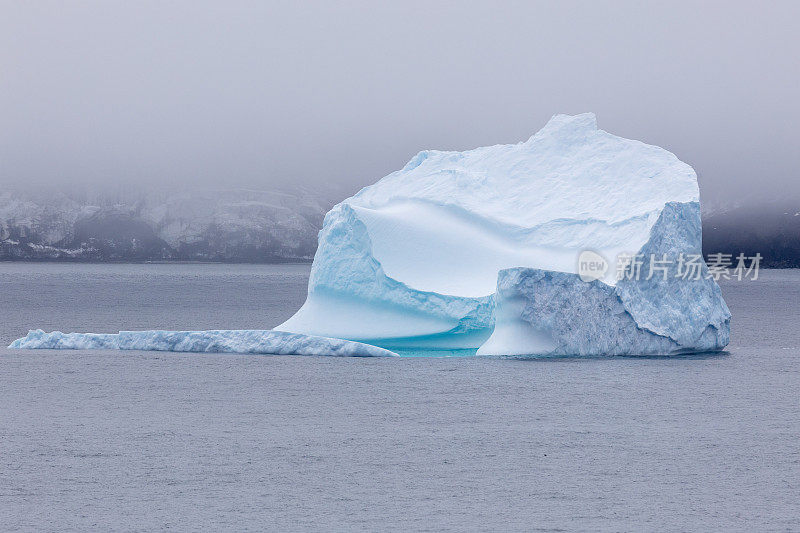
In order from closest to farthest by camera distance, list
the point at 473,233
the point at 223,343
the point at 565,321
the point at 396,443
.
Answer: the point at 396,443 < the point at 565,321 < the point at 223,343 < the point at 473,233

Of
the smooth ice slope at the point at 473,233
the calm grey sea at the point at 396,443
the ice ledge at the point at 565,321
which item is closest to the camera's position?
the calm grey sea at the point at 396,443

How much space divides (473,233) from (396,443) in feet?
33.6

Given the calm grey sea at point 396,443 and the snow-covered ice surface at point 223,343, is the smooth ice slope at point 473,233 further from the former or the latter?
the calm grey sea at point 396,443

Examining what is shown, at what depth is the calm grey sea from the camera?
10594 mm

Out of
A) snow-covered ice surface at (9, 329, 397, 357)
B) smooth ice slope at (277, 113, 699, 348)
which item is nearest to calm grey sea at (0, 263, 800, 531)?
snow-covered ice surface at (9, 329, 397, 357)

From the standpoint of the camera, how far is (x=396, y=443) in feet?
46.6

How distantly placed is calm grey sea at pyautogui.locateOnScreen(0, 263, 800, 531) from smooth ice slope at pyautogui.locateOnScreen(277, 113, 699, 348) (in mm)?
1091

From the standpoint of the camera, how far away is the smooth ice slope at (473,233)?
73.3 feet

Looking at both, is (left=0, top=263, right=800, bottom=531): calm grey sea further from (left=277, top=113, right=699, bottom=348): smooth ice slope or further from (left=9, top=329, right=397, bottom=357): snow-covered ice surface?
(left=277, top=113, right=699, bottom=348): smooth ice slope

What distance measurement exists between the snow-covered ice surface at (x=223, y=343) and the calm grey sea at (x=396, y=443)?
34cm

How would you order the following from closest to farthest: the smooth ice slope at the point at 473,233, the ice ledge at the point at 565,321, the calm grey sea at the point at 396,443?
the calm grey sea at the point at 396,443, the ice ledge at the point at 565,321, the smooth ice slope at the point at 473,233

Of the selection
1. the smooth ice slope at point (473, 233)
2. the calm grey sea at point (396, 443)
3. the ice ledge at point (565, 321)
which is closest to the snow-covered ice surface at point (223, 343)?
the calm grey sea at point (396, 443)

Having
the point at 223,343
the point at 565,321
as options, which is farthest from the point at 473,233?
the point at 223,343

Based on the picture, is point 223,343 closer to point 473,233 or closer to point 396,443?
point 473,233
